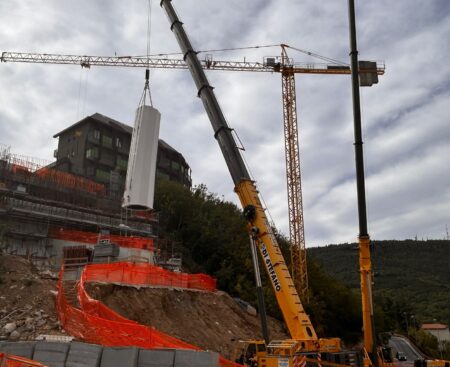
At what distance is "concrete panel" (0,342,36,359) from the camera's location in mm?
14172

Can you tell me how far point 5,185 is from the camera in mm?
42562

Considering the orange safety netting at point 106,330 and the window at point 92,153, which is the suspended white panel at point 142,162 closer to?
the orange safety netting at point 106,330

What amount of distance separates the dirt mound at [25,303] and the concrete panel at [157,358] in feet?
24.9

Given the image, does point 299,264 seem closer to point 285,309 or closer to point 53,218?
point 53,218

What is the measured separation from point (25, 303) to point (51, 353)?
7800 mm

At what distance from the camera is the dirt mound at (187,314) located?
78.1 ft

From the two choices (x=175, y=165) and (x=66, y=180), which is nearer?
(x=66, y=180)

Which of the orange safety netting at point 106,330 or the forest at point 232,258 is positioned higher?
the forest at point 232,258

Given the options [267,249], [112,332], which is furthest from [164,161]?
[267,249]

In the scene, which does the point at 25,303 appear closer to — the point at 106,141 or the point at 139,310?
the point at 139,310

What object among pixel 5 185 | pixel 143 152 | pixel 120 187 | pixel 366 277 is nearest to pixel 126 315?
pixel 143 152

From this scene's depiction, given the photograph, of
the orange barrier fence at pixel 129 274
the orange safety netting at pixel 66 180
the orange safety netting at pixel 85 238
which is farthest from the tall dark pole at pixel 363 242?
the orange safety netting at pixel 66 180

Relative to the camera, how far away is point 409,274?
15212 centimetres

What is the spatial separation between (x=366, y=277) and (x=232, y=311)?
17.7 meters
